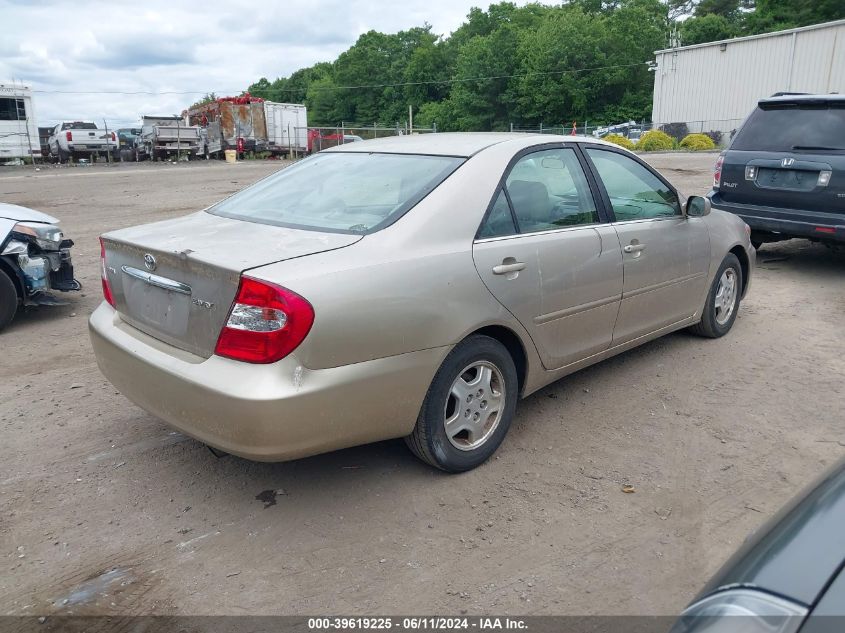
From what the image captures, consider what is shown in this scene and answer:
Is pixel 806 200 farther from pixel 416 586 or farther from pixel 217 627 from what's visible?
pixel 217 627

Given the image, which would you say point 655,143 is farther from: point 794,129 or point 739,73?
point 794,129

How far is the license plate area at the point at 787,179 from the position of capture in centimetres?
722

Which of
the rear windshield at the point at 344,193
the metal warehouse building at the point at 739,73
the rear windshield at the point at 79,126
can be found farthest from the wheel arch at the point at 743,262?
the metal warehouse building at the point at 739,73

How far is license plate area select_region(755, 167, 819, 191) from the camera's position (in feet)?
23.7

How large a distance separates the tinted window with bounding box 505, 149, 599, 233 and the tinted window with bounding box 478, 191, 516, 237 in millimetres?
62

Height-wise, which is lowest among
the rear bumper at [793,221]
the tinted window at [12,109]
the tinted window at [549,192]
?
the rear bumper at [793,221]

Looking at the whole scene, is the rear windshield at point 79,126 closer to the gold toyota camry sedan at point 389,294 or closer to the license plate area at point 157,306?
the gold toyota camry sedan at point 389,294

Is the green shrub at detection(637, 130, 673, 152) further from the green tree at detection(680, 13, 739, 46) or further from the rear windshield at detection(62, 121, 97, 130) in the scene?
the green tree at detection(680, 13, 739, 46)

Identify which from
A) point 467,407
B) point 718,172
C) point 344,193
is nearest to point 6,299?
point 344,193

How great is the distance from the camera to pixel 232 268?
9.63 ft

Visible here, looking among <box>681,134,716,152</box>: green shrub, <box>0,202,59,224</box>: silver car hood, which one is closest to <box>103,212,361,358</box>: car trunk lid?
<box>0,202,59,224</box>: silver car hood

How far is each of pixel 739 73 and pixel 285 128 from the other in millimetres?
25603

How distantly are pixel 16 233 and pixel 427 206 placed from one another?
14.1 ft

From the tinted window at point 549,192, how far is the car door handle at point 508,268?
0.78 feet
